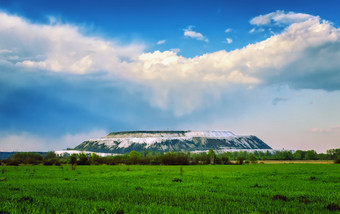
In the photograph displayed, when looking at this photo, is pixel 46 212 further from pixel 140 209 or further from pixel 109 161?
pixel 109 161

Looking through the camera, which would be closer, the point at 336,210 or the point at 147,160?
the point at 336,210

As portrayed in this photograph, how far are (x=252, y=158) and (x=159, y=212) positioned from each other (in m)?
175

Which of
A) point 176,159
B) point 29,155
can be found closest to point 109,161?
point 176,159

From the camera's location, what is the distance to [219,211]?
32.1 ft

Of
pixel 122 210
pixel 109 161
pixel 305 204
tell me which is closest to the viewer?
pixel 122 210

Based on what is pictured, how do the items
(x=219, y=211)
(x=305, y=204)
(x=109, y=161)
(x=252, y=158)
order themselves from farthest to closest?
1. (x=252, y=158)
2. (x=109, y=161)
3. (x=305, y=204)
4. (x=219, y=211)

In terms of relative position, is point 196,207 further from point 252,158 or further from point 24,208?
point 252,158

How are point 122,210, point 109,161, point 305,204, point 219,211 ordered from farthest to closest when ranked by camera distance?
point 109,161, point 305,204, point 219,211, point 122,210

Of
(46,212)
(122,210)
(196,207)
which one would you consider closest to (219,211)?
(196,207)

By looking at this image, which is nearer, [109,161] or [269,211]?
[269,211]

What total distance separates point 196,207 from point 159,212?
2.05m

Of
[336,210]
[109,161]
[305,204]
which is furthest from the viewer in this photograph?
[109,161]

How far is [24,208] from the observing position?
32.6 ft

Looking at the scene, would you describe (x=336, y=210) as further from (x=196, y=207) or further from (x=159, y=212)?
(x=159, y=212)
